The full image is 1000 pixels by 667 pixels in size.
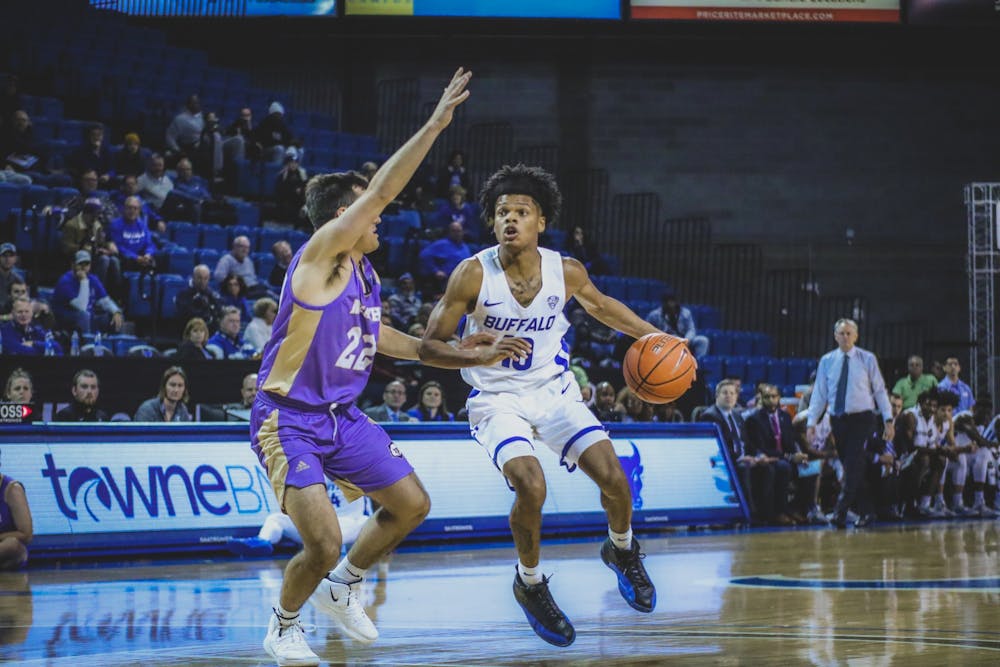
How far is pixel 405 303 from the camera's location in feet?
50.7

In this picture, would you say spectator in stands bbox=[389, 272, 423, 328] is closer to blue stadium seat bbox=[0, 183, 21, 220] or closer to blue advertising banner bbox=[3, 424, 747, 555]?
blue advertising banner bbox=[3, 424, 747, 555]

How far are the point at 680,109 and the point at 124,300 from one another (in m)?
12.6

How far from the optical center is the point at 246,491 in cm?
1100

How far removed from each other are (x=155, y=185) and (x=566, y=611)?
10.8 m

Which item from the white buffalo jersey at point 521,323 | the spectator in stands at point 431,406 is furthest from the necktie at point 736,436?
the white buffalo jersey at point 521,323

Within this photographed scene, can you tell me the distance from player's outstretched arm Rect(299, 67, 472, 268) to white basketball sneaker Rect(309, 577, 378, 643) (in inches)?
56.6

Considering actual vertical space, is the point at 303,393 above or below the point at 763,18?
below

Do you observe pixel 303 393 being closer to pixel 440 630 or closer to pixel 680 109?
pixel 440 630

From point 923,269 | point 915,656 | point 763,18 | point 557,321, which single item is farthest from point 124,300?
point 923,269

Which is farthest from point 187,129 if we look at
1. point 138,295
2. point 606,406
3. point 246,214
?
point 606,406

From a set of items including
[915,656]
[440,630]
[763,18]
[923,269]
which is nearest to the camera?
[915,656]

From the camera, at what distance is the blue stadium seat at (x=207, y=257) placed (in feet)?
50.6

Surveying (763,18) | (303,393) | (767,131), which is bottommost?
(303,393)

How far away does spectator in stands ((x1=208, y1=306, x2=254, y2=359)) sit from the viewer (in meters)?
13.2
